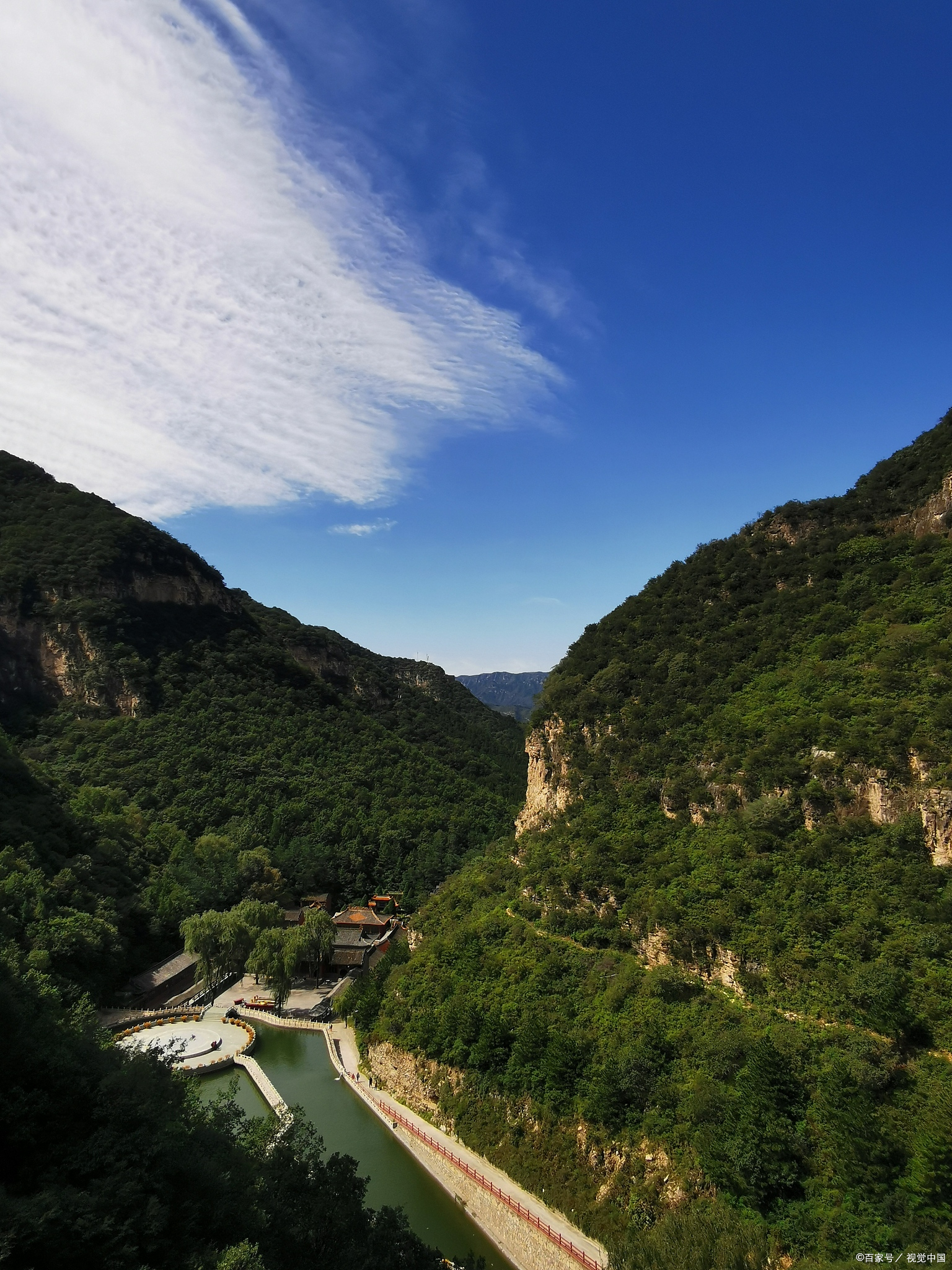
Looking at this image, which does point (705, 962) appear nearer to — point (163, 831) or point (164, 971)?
point (164, 971)

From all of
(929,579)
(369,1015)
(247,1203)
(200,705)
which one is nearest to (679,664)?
(929,579)

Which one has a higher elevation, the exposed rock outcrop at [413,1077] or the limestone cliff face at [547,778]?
the limestone cliff face at [547,778]

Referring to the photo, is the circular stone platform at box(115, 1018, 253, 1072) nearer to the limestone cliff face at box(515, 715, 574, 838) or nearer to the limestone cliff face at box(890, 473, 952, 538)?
the limestone cliff face at box(515, 715, 574, 838)

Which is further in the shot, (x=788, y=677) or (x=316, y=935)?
(x=316, y=935)

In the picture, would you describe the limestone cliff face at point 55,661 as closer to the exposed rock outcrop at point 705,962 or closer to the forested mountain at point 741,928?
the forested mountain at point 741,928

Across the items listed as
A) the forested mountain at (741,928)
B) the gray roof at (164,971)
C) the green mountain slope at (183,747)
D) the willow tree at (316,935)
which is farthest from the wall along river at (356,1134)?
the green mountain slope at (183,747)

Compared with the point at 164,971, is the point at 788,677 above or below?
above

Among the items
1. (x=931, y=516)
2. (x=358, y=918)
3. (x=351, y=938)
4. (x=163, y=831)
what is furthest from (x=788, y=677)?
(x=163, y=831)
